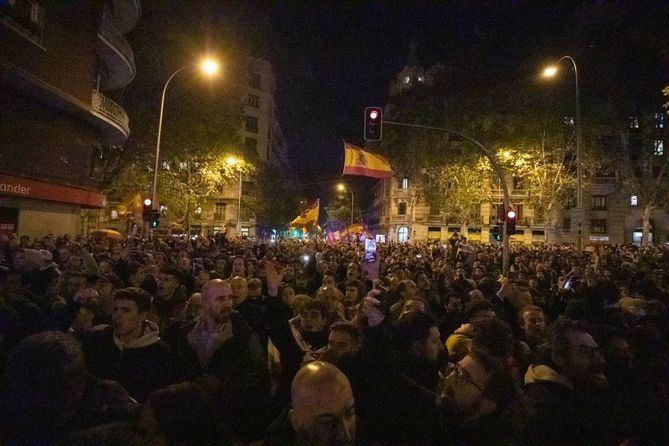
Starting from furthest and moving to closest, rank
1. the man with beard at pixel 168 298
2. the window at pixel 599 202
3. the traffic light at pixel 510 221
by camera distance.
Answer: the window at pixel 599 202
the traffic light at pixel 510 221
the man with beard at pixel 168 298

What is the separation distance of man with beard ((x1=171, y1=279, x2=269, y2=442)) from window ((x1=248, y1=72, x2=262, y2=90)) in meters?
66.9

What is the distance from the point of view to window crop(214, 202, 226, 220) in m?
60.2

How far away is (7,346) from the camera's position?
4188 millimetres

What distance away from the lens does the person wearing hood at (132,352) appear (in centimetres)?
348

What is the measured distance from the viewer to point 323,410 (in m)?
1.94

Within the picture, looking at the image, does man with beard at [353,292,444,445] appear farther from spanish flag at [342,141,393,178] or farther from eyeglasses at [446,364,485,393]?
spanish flag at [342,141,393,178]

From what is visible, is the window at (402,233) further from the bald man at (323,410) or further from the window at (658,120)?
the bald man at (323,410)

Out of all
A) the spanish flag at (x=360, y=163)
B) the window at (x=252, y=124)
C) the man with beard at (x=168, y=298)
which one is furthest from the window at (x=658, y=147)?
the window at (x=252, y=124)

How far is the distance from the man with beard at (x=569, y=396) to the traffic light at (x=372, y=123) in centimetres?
1288

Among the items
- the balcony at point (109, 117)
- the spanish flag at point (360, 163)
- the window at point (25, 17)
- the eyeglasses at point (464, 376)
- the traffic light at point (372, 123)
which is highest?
the window at point (25, 17)

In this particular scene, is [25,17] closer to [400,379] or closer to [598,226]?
[400,379]

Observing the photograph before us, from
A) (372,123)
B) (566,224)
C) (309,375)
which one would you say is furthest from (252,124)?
(309,375)

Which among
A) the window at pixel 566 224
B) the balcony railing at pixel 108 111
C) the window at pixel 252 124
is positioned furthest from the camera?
the window at pixel 252 124

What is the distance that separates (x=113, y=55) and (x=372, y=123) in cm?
1473
